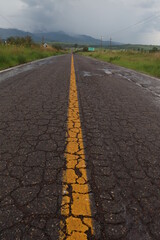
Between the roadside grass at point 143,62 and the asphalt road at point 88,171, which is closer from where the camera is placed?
the asphalt road at point 88,171

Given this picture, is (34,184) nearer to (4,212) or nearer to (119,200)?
(4,212)

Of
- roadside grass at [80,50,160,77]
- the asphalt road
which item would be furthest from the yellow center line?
roadside grass at [80,50,160,77]

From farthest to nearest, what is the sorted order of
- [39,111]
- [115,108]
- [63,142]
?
[115,108], [39,111], [63,142]

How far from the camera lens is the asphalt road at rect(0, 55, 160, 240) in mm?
1309

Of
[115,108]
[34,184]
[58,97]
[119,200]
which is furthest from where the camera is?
[58,97]

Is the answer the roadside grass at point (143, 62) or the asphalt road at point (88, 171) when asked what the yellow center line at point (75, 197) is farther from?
the roadside grass at point (143, 62)

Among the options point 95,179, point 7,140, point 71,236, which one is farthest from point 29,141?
point 71,236

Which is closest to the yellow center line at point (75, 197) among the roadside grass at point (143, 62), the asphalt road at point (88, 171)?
the asphalt road at point (88, 171)

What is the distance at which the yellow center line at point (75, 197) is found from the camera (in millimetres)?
1261

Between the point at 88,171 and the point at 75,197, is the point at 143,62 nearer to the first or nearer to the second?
the point at 88,171

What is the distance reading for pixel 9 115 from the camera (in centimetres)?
328

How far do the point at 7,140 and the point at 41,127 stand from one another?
56cm

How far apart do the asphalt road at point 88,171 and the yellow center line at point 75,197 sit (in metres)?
0.02

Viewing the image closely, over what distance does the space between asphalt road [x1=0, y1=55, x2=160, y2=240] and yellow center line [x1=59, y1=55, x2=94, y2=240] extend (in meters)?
0.02
